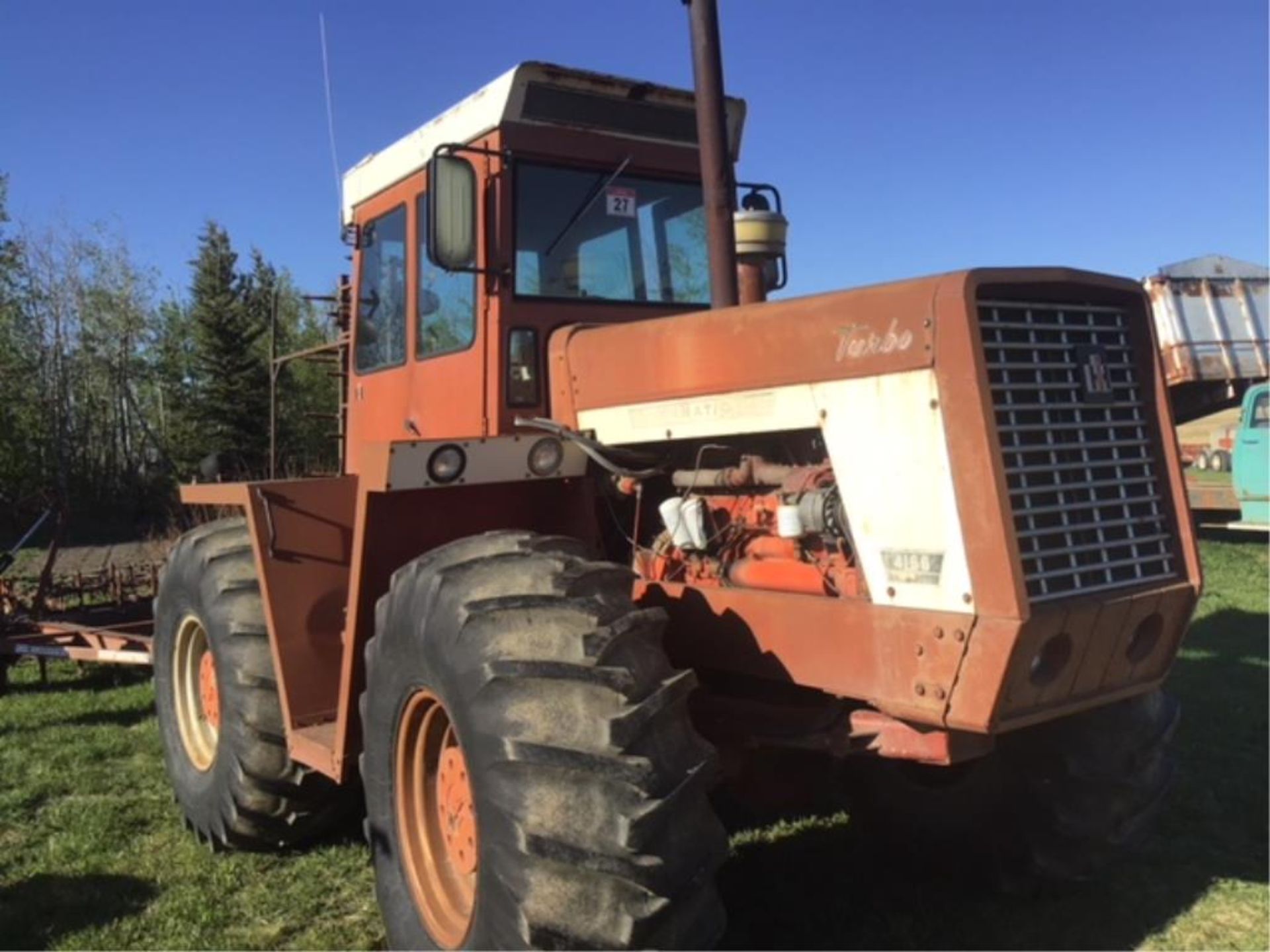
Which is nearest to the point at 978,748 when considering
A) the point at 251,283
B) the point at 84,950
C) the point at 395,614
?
the point at 395,614

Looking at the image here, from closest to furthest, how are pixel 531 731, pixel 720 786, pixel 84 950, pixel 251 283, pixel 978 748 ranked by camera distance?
1. pixel 531 731
2. pixel 978 748
3. pixel 84 950
4. pixel 720 786
5. pixel 251 283

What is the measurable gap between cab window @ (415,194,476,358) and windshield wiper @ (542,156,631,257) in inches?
13.7

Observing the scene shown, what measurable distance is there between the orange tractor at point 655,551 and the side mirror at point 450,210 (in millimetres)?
14

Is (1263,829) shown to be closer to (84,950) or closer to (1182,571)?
(1182,571)

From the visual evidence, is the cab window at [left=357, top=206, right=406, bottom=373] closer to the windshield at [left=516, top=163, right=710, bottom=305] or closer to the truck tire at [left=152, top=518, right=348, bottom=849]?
the windshield at [left=516, top=163, right=710, bottom=305]

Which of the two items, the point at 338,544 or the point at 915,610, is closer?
the point at 915,610

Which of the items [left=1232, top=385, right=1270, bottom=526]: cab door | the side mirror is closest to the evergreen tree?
[left=1232, top=385, right=1270, bottom=526]: cab door

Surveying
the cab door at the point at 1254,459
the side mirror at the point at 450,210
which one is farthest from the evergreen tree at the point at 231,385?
the side mirror at the point at 450,210

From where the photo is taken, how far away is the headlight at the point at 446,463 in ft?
11.9

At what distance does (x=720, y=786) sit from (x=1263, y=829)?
240 cm

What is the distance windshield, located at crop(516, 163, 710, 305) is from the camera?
4.24 m

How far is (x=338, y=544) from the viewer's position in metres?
4.62

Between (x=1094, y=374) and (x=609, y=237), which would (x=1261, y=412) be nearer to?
(x=609, y=237)

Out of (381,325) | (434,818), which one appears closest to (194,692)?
(381,325)
